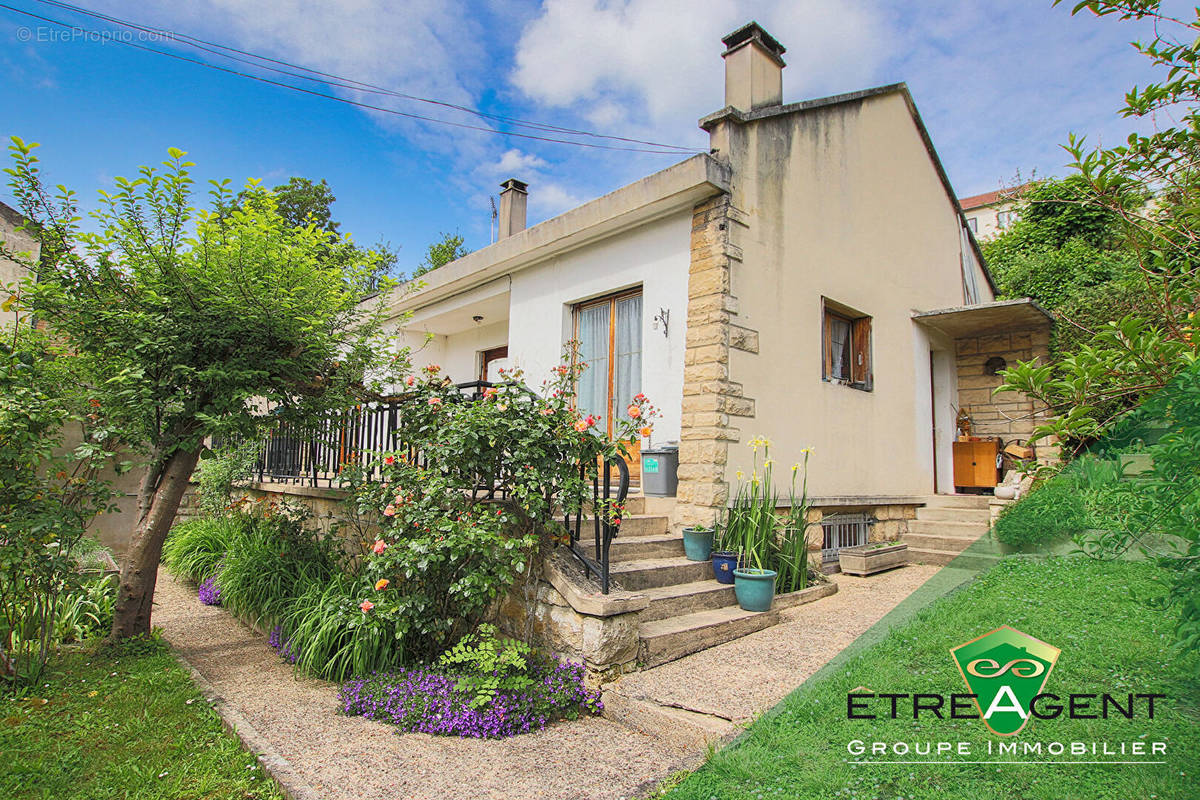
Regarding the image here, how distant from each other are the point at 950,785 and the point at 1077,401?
4.61 feet

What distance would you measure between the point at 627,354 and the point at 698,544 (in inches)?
96.3

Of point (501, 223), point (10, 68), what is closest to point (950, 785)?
point (10, 68)

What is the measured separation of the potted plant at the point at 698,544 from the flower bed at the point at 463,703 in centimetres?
176

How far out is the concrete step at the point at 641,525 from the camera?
519 centimetres

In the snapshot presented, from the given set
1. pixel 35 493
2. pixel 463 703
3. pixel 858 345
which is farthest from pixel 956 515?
pixel 35 493

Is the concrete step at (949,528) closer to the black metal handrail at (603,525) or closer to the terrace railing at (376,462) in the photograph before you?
the terrace railing at (376,462)

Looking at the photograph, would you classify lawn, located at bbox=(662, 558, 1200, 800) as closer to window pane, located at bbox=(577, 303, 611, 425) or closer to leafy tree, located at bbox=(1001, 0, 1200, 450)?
leafy tree, located at bbox=(1001, 0, 1200, 450)

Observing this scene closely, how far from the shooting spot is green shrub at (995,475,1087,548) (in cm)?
566

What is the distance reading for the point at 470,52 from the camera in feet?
30.8

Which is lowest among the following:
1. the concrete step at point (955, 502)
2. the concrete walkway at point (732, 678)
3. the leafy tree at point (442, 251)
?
the concrete walkway at point (732, 678)

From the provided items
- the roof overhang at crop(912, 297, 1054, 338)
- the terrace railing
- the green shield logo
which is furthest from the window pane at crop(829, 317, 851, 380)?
the green shield logo

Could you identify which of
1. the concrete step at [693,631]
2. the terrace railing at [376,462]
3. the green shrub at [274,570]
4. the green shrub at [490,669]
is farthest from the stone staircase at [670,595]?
the green shrub at [274,570]

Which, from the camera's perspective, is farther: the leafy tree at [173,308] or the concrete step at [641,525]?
the concrete step at [641,525]

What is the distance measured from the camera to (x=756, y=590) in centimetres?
468
